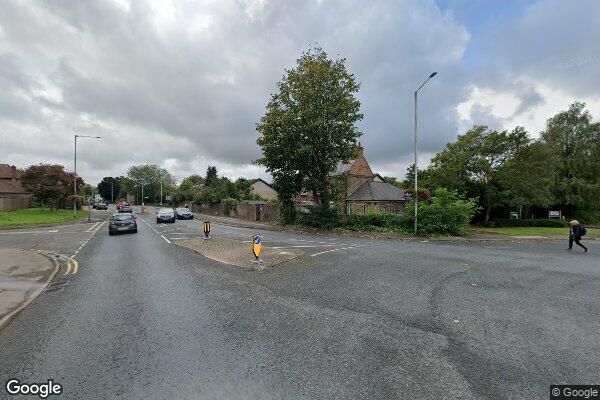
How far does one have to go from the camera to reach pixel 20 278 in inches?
364

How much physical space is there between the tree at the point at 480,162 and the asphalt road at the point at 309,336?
2602 centimetres

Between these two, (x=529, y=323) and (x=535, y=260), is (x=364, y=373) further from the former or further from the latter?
(x=535, y=260)

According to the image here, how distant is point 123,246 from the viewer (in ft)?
52.3

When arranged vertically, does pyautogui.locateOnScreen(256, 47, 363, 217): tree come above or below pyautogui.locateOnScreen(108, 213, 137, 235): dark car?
above

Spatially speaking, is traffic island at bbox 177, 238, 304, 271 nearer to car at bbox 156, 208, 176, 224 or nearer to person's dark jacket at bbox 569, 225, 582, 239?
person's dark jacket at bbox 569, 225, 582, 239

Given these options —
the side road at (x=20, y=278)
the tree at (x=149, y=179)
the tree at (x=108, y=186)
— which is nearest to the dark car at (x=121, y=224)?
the side road at (x=20, y=278)

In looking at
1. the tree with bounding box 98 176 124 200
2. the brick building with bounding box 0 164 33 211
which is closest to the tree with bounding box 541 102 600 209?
the brick building with bounding box 0 164 33 211

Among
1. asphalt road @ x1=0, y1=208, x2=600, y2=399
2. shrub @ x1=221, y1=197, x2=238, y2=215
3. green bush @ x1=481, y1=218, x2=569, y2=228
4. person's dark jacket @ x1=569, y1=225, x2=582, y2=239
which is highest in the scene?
shrub @ x1=221, y1=197, x2=238, y2=215

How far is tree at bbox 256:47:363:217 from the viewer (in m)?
24.5

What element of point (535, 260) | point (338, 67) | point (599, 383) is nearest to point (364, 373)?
point (599, 383)

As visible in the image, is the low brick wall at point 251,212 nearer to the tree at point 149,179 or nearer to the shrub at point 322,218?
the shrub at point 322,218

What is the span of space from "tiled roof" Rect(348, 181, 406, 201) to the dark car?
28851 mm

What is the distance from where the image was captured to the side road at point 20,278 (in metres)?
6.79

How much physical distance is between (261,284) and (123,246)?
10461 millimetres
